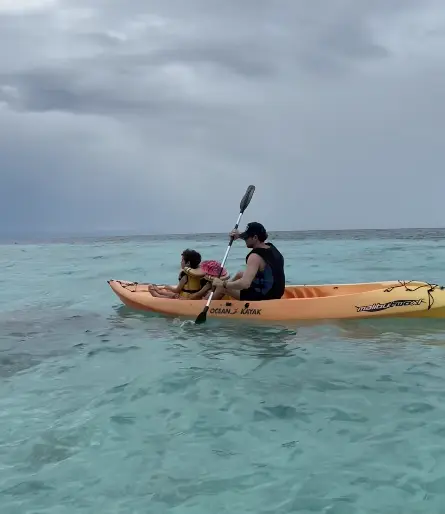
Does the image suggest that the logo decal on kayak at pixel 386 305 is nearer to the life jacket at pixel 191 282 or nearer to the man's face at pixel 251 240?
the man's face at pixel 251 240

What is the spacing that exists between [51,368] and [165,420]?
270 cm

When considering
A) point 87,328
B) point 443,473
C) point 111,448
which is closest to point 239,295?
point 87,328

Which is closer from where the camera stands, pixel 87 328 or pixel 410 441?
pixel 410 441

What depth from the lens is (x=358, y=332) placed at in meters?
9.26

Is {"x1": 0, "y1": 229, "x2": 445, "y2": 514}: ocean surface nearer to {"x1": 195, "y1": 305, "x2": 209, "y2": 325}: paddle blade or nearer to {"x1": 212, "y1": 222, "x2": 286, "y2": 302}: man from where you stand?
{"x1": 195, "y1": 305, "x2": 209, "y2": 325}: paddle blade

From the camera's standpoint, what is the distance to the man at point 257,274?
374 inches

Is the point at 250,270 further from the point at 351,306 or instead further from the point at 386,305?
the point at 386,305

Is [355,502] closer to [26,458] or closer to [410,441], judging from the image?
[410,441]

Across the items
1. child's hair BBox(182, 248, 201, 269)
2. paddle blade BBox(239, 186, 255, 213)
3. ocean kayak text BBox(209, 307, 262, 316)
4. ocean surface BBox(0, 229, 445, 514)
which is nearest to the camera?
ocean surface BBox(0, 229, 445, 514)

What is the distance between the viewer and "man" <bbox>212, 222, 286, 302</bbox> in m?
9.51

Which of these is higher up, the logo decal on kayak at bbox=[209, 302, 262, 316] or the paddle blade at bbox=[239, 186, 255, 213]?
the paddle blade at bbox=[239, 186, 255, 213]

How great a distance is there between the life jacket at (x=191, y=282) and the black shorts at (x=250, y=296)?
0.91 meters

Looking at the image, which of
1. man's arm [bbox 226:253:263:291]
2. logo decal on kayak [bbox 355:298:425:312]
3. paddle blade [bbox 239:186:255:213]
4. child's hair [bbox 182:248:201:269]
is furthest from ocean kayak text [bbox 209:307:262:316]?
paddle blade [bbox 239:186:255:213]

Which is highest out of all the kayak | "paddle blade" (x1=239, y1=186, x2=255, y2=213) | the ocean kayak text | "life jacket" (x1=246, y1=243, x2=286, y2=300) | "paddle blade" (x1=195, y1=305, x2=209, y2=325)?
"paddle blade" (x1=239, y1=186, x2=255, y2=213)
